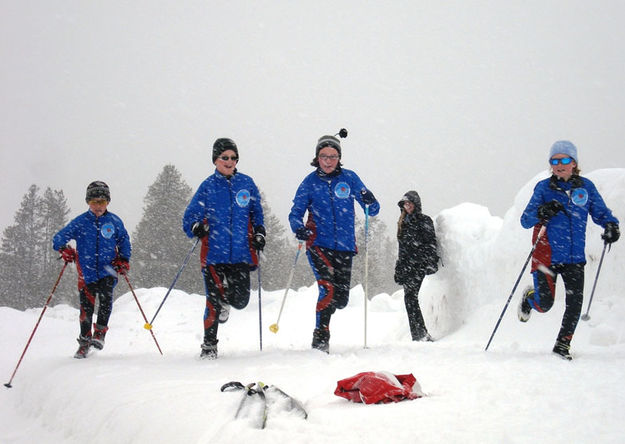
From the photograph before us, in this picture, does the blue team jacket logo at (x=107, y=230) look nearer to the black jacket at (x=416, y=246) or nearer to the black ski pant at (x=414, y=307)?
the black jacket at (x=416, y=246)

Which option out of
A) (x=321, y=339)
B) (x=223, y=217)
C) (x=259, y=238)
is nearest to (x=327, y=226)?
(x=259, y=238)

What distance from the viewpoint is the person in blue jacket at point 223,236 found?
5250 millimetres

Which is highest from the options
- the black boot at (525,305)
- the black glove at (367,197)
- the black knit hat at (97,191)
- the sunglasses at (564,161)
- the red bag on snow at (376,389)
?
the sunglasses at (564,161)

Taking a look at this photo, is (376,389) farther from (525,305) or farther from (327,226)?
(525,305)

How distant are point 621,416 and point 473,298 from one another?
5.92 metres

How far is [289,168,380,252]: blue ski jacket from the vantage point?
5.56 meters

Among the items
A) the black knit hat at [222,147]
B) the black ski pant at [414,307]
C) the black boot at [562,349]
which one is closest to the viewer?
the black boot at [562,349]

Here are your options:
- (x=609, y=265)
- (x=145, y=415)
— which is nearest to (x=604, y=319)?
(x=609, y=265)

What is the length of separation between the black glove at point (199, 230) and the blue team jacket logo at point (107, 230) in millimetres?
1603

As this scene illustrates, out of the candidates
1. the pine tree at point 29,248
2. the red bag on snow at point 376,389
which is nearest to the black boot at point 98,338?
the red bag on snow at point 376,389

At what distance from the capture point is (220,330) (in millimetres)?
12141

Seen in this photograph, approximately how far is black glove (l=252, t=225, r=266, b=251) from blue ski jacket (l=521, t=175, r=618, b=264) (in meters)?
3.01

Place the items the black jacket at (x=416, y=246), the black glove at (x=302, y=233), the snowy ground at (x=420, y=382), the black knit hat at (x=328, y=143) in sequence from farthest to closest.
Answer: the black jacket at (x=416, y=246)
the black knit hat at (x=328, y=143)
the black glove at (x=302, y=233)
the snowy ground at (x=420, y=382)

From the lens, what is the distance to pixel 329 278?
553 centimetres
